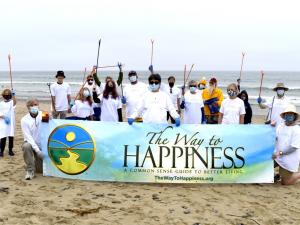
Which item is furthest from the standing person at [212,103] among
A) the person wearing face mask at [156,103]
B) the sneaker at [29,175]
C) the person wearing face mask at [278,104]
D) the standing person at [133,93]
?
the sneaker at [29,175]

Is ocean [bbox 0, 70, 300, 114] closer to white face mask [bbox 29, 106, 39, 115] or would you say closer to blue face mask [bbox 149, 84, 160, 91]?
blue face mask [bbox 149, 84, 160, 91]

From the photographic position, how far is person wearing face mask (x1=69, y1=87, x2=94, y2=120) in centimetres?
805

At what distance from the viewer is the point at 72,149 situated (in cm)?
653

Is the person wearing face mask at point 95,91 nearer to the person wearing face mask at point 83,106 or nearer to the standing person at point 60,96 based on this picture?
the person wearing face mask at point 83,106

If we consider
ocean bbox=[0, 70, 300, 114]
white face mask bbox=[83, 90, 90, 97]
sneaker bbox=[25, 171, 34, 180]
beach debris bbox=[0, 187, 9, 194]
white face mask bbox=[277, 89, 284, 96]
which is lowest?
ocean bbox=[0, 70, 300, 114]

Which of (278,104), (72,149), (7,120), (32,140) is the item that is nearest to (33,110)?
(32,140)

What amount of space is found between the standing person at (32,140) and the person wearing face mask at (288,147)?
13.3 ft

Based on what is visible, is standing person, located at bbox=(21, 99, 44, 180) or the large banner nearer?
the large banner

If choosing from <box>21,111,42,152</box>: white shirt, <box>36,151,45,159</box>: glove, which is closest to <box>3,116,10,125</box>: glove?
<box>21,111,42,152</box>: white shirt

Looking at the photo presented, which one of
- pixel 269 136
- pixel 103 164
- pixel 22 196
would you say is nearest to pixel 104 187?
pixel 103 164

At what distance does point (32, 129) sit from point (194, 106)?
11.5 ft

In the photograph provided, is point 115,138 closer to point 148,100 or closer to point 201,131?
point 148,100

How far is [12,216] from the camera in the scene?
5.02 meters

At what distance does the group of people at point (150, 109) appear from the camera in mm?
6551
